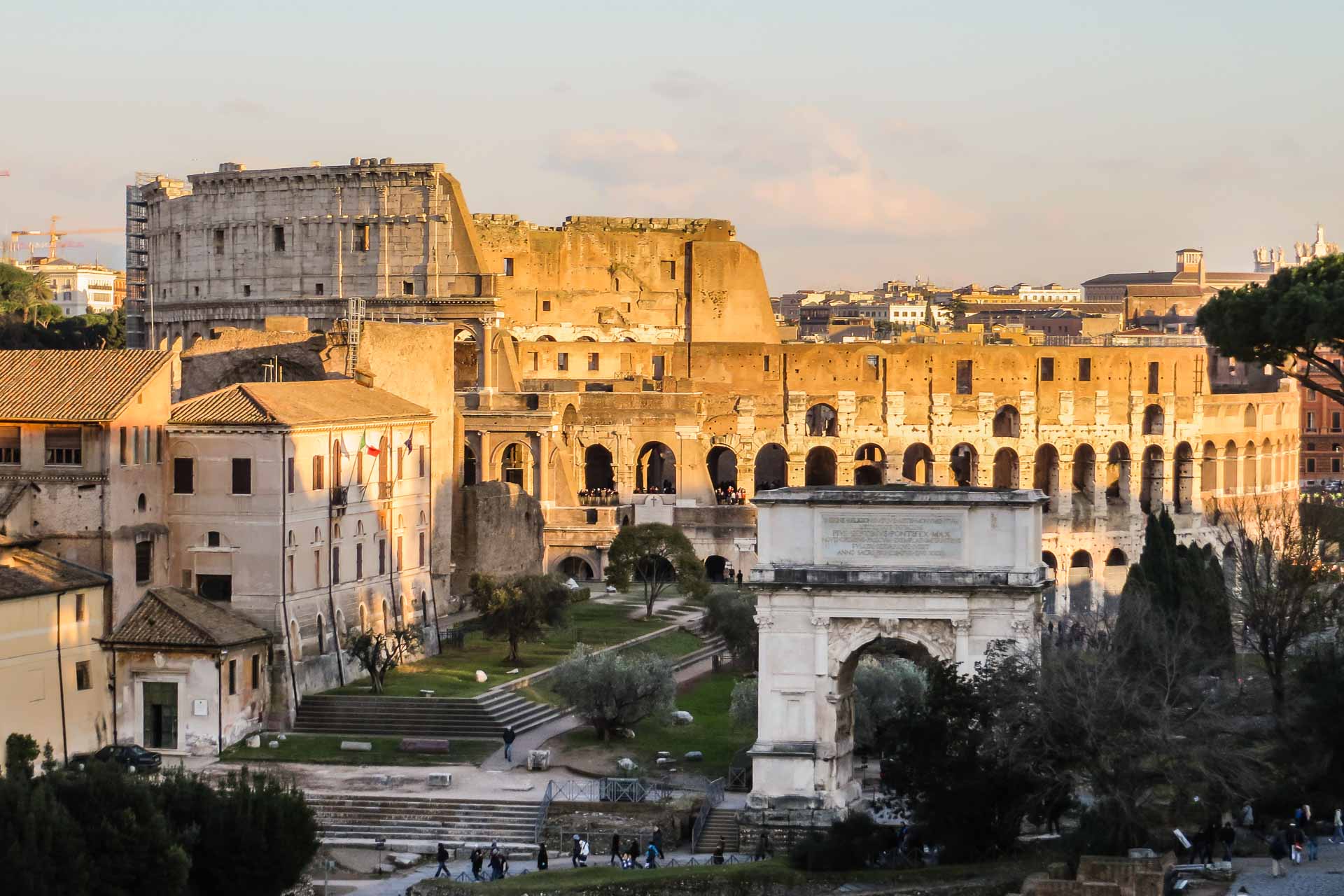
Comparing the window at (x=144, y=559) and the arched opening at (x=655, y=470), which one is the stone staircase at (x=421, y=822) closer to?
the window at (x=144, y=559)

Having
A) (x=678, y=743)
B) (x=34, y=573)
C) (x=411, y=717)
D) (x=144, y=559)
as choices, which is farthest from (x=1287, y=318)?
(x=34, y=573)

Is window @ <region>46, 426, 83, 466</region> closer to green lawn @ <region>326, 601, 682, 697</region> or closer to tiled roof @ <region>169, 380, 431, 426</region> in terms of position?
tiled roof @ <region>169, 380, 431, 426</region>

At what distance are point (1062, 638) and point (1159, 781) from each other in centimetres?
1271

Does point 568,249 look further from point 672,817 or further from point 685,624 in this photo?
point 672,817

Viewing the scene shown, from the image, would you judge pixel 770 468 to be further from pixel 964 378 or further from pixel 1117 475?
pixel 1117 475

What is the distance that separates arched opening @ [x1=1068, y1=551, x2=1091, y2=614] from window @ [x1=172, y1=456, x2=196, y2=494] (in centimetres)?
4177

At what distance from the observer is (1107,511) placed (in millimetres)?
84625

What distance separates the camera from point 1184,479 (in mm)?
86688

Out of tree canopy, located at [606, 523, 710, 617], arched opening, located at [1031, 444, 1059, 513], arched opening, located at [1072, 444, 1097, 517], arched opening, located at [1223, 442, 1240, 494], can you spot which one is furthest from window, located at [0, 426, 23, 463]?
arched opening, located at [1223, 442, 1240, 494]

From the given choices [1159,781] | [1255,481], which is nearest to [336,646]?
[1159,781]

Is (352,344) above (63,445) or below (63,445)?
above

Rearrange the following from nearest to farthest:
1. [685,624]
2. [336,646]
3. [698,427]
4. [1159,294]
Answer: [336,646] < [685,624] < [698,427] < [1159,294]

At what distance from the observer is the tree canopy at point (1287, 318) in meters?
49.6

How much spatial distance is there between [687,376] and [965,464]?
11.3 m
